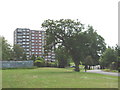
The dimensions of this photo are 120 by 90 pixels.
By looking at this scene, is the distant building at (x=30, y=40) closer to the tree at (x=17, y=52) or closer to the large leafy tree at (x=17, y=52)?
the large leafy tree at (x=17, y=52)

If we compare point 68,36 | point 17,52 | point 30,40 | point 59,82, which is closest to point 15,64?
point 68,36

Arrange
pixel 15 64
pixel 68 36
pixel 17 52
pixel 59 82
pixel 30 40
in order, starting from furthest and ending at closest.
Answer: pixel 30 40, pixel 17 52, pixel 15 64, pixel 68 36, pixel 59 82

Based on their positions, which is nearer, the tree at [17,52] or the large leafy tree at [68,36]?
the large leafy tree at [68,36]

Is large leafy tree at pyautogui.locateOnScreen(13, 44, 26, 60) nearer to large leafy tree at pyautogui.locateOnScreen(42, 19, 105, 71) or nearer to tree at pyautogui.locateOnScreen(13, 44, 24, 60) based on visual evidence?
tree at pyautogui.locateOnScreen(13, 44, 24, 60)

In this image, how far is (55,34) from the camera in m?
45.9

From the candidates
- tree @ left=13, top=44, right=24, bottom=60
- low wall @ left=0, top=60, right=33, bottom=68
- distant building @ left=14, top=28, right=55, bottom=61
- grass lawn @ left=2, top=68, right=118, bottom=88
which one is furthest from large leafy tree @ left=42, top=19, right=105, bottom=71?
distant building @ left=14, top=28, right=55, bottom=61

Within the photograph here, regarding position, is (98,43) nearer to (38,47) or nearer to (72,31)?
(72,31)

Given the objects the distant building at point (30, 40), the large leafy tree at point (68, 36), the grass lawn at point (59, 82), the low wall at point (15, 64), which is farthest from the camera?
the distant building at point (30, 40)

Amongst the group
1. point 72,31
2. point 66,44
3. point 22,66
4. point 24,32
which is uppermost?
point 24,32

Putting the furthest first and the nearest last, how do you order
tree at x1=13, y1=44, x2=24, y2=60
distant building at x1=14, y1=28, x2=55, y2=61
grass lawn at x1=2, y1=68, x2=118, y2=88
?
distant building at x1=14, y1=28, x2=55, y2=61, tree at x1=13, y1=44, x2=24, y2=60, grass lawn at x1=2, y1=68, x2=118, y2=88

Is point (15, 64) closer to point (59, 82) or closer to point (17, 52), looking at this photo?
point (17, 52)

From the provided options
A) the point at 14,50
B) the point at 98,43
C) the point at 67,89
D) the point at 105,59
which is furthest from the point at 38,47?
A: the point at 67,89

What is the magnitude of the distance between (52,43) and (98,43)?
36409mm

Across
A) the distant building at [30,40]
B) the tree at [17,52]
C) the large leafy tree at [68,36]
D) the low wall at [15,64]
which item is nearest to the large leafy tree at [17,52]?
the tree at [17,52]
